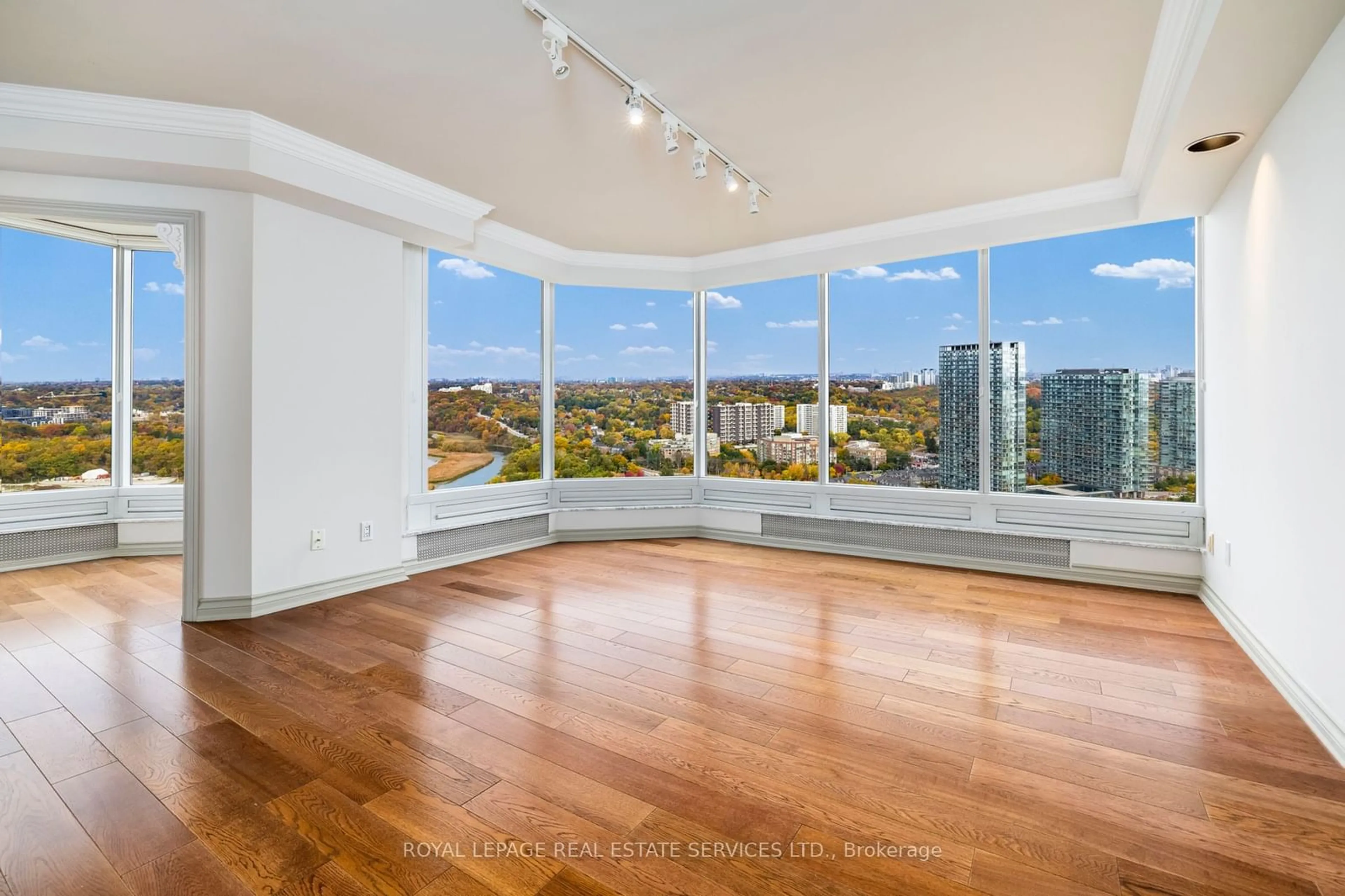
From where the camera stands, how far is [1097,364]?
444cm

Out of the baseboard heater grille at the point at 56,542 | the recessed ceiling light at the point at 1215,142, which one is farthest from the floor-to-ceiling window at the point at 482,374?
the recessed ceiling light at the point at 1215,142

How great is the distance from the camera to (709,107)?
318 cm

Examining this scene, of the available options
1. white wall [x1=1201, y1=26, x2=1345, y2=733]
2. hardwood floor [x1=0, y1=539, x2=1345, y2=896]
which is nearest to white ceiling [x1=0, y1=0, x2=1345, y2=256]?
white wall [x1=1201, y1=26, x2=1345, y2=733]

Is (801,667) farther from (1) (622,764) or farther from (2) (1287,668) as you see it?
(2) (1287,668)

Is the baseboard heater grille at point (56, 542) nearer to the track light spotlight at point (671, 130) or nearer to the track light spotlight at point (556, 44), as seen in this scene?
the track light spotlight at point (556, 44)

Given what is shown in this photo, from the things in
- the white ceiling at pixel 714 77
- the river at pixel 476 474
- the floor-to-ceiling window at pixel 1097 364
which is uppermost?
the white ceiling at pixel 714 77

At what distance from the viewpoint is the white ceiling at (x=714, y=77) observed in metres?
2.42

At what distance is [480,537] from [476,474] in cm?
54

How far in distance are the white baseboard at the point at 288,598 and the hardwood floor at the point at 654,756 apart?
0.36ft

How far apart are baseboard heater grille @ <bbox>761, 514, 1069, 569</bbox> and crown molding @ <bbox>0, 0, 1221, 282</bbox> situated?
222 centimetres

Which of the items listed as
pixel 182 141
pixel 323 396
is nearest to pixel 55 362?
pixel 323 396

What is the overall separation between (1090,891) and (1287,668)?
1.90 meters

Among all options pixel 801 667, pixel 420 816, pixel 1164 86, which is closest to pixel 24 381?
pixel 420 816

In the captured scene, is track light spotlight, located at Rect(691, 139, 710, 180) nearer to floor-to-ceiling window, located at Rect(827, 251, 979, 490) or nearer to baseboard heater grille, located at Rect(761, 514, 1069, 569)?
floor-to-ceiling window, located at Rect(827, 251, 979, 490)
